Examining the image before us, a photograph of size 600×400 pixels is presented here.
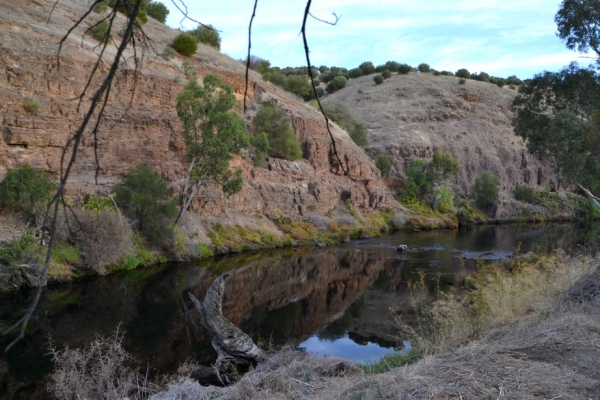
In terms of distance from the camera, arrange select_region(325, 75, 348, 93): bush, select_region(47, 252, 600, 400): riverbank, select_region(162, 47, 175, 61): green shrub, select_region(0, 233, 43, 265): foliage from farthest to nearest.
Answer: select_region(325, 75, 348, 93): bush → select_region(162, 47, 175, 61): green shrub → select_region(0, 233, 43, 265): foliage → select_region(47, 252, 600, 400): riverbank

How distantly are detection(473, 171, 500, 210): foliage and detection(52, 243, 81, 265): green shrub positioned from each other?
40185mm

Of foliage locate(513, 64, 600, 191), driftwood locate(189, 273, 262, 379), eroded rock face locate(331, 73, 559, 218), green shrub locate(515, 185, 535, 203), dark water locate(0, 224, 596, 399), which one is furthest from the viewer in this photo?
green shrub locate(515, 185, 535, 203)

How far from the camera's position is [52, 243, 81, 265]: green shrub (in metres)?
17.0

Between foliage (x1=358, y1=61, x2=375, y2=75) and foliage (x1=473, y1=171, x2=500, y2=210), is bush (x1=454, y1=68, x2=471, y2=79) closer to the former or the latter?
foliage (x1=358, y1=61, x2=375, y2=75)

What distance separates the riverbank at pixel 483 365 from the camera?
405cm

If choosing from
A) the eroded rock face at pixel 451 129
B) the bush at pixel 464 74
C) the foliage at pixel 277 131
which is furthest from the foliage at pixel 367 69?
the foliage at pixel 277 131

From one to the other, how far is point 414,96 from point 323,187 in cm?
3284

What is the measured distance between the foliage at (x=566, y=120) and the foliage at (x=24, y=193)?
16750 millimetres

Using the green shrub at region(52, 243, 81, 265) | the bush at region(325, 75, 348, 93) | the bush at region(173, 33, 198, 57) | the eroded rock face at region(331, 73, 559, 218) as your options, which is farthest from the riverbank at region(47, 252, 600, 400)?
the bush at region(325, 75, 348, 93)

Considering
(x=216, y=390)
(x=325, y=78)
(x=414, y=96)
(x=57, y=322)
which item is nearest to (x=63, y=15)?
(x=57, y=322)

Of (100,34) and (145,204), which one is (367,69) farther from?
(100,34)

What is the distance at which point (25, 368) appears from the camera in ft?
29.6

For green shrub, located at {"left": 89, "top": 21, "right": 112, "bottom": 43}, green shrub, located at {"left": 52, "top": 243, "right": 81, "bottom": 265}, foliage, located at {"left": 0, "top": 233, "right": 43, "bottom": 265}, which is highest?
green shrub, located at {"left": 89, "top": 21, "right": 112, "bottom": 43}

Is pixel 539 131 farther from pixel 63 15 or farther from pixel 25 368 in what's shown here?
pixel 63 15
